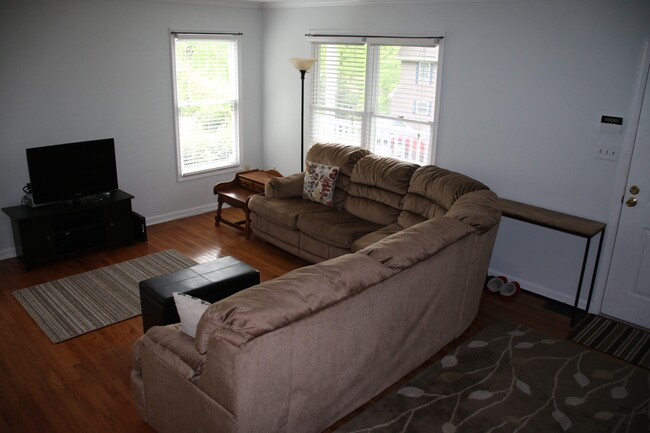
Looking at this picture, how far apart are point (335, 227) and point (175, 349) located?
238 centimetres

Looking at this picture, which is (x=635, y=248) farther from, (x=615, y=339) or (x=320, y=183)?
(x=320, y=183)

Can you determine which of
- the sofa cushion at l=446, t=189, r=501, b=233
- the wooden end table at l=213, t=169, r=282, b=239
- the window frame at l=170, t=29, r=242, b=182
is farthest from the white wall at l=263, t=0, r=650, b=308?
the wooden end table at l=213, t=169, r=282, b=239

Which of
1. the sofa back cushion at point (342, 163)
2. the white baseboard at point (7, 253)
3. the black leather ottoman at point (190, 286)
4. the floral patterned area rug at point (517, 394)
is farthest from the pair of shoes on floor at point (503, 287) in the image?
the white baseboard at point (7, 253)

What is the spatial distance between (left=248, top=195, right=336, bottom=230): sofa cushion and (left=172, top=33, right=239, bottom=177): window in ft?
4.11

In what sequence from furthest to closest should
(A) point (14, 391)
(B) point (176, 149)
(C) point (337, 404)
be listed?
(B) point (176, 149) → (A) point (14, 391) → (C) point (337, 404)

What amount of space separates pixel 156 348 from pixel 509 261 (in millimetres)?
3295

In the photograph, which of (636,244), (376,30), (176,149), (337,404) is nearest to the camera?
(337,404)

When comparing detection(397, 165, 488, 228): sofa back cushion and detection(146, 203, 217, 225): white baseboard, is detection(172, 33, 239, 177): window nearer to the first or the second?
detection(146, 203, 217, 225): white baseboard

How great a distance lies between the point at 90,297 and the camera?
4531 mm

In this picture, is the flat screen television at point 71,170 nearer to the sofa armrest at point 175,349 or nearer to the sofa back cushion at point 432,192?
the sofa armrest at point 175,349

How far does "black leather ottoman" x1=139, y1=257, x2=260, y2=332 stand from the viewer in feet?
11.5

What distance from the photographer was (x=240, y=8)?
642 centimetres

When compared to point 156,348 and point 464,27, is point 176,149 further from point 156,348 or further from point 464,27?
point 156,348

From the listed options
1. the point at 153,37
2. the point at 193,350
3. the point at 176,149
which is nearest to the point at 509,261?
the point at 193,350
